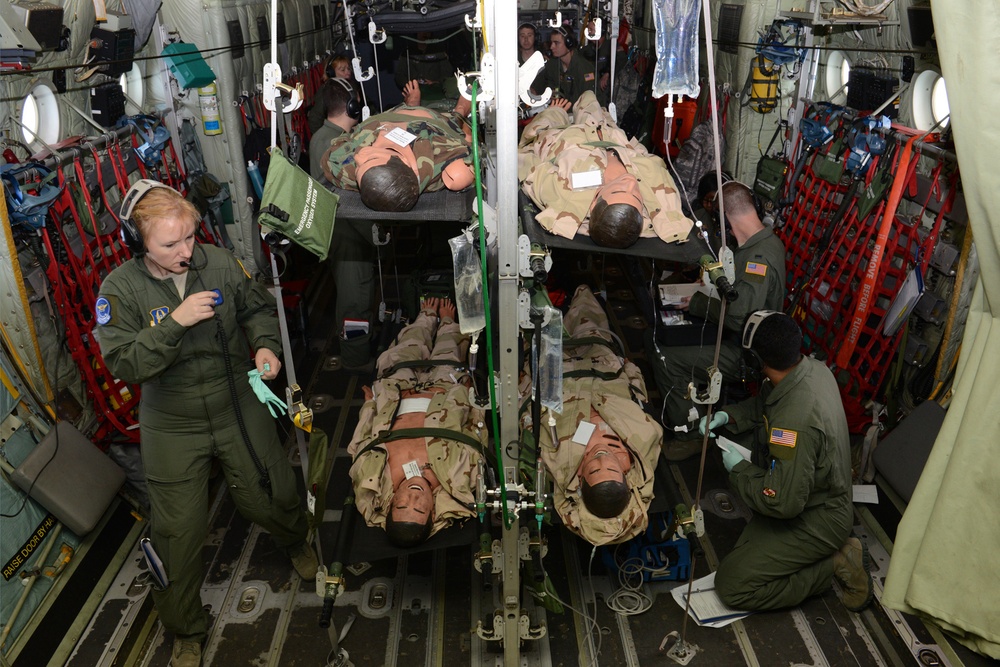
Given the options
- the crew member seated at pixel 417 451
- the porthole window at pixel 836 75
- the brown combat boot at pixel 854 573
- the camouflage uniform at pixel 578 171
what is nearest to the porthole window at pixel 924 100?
the porthole window at pixel 836 75

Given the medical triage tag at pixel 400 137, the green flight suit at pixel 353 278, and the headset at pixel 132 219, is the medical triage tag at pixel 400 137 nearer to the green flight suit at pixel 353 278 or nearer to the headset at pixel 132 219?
the headset at pixel 132 219

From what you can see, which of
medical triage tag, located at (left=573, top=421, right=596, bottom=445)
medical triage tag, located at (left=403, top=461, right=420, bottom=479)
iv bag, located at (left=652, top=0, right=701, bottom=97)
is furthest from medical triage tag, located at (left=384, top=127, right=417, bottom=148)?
medical triage tag, located at (left=573, top=421, right=596, bottom=445)

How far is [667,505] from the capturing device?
3.58m

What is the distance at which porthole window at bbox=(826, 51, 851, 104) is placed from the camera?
5621 mm

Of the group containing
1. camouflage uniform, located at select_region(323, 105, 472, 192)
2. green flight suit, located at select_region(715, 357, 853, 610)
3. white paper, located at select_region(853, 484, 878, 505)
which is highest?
camouflage uniform, located at select_region(323, 105, 472, 192)

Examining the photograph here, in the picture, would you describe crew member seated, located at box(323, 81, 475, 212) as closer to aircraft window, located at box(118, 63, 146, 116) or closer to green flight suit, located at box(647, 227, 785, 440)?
green flight suit, located at box(647, 227, 785, 440)

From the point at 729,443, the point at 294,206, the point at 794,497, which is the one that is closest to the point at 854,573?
the point at 794,497

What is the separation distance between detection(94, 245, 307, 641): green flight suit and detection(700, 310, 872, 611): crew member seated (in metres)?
2.36

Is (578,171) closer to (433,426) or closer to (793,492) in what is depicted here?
(433,426)

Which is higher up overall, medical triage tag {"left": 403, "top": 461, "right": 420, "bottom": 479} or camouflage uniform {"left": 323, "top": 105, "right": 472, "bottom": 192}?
camouflage uniform {"left": 323, "top": 105, "right": 472, "bottom": 192}

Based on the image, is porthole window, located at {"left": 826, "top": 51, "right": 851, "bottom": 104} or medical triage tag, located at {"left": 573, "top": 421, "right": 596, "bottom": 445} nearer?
medical triage tag, located at {"left": 573, "top": 421, "right": 596, "bottom": 445}

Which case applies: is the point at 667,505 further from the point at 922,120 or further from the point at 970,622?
the point at 922,120

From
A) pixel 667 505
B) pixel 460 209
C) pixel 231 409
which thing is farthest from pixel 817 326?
pixel 231 409

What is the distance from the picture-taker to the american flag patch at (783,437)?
11.6 feet
